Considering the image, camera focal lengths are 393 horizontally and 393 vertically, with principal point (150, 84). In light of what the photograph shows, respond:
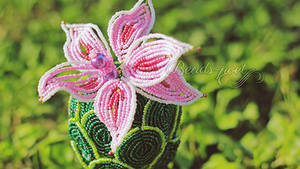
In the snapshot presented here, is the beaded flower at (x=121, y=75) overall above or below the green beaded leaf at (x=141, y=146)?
above

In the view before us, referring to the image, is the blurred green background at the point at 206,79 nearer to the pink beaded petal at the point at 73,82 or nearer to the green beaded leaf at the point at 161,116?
the green beaded leaf at the point at 161,116

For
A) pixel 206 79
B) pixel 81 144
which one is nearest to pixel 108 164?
pixel 81 144

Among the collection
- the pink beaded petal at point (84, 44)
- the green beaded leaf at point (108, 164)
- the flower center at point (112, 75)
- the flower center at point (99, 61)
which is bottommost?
the green beaded leaf at point (108, 164)

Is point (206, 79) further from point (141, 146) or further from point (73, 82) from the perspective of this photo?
point (73, 82)

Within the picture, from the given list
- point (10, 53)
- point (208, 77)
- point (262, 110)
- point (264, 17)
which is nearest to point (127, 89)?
point (208, 77)

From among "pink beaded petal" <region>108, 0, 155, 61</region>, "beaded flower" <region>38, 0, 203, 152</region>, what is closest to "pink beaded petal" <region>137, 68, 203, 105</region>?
"beaded flower" <region>38, 0, 203, 152</region>

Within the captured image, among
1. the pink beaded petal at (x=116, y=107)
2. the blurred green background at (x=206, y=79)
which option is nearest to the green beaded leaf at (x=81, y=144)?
the pink beaded petal at (x=116, y=107)
